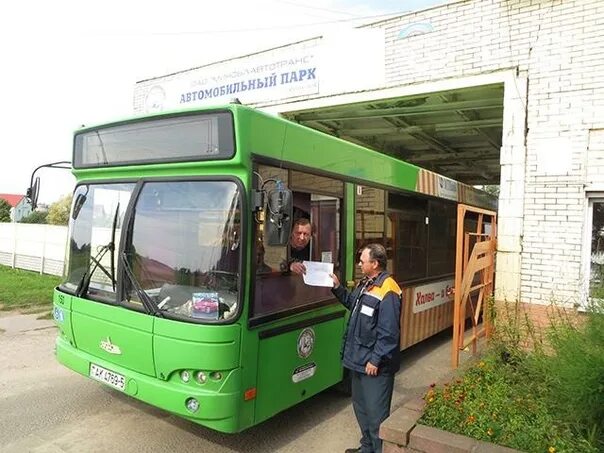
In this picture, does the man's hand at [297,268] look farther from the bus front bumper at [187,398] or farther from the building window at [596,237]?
the building window at [596,237]

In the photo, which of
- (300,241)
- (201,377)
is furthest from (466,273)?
(201,377)

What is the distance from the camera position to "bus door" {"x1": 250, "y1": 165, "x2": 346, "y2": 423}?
3912 millimetres

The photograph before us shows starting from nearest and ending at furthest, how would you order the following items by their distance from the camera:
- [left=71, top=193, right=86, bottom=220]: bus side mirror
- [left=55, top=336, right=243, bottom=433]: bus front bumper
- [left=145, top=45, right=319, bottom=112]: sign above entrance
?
[left=55, top=336, right=243, bottom=433]: bus front bumper → [left=71, top=193, right=86, bottom=220]: bus side mirror → [left=145, top=45, right=319, bottom=112]: sign above entrance

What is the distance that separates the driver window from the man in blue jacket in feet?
2.19

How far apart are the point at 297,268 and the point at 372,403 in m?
1.30

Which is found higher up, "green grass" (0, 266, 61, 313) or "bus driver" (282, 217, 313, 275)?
"bus driver" (282, 217, 313, 275)

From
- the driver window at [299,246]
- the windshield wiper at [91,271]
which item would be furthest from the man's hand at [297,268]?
the windshield wiper at [91,271]

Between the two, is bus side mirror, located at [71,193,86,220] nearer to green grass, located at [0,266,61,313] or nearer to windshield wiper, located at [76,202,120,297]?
windshield wiper, located at [76,202,120,297]

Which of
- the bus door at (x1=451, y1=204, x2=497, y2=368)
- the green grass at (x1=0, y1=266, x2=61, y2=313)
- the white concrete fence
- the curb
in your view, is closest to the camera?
the curb

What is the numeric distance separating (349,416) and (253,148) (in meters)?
2.93

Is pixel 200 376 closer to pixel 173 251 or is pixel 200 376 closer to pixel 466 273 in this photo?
pixel 173 251

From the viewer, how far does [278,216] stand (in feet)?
11.7

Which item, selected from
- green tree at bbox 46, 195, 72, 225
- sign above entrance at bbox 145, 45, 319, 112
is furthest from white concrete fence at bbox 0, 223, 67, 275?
green tree at bbox 46, 195, 72, 225

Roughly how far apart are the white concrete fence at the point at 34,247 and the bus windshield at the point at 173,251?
10.9m
